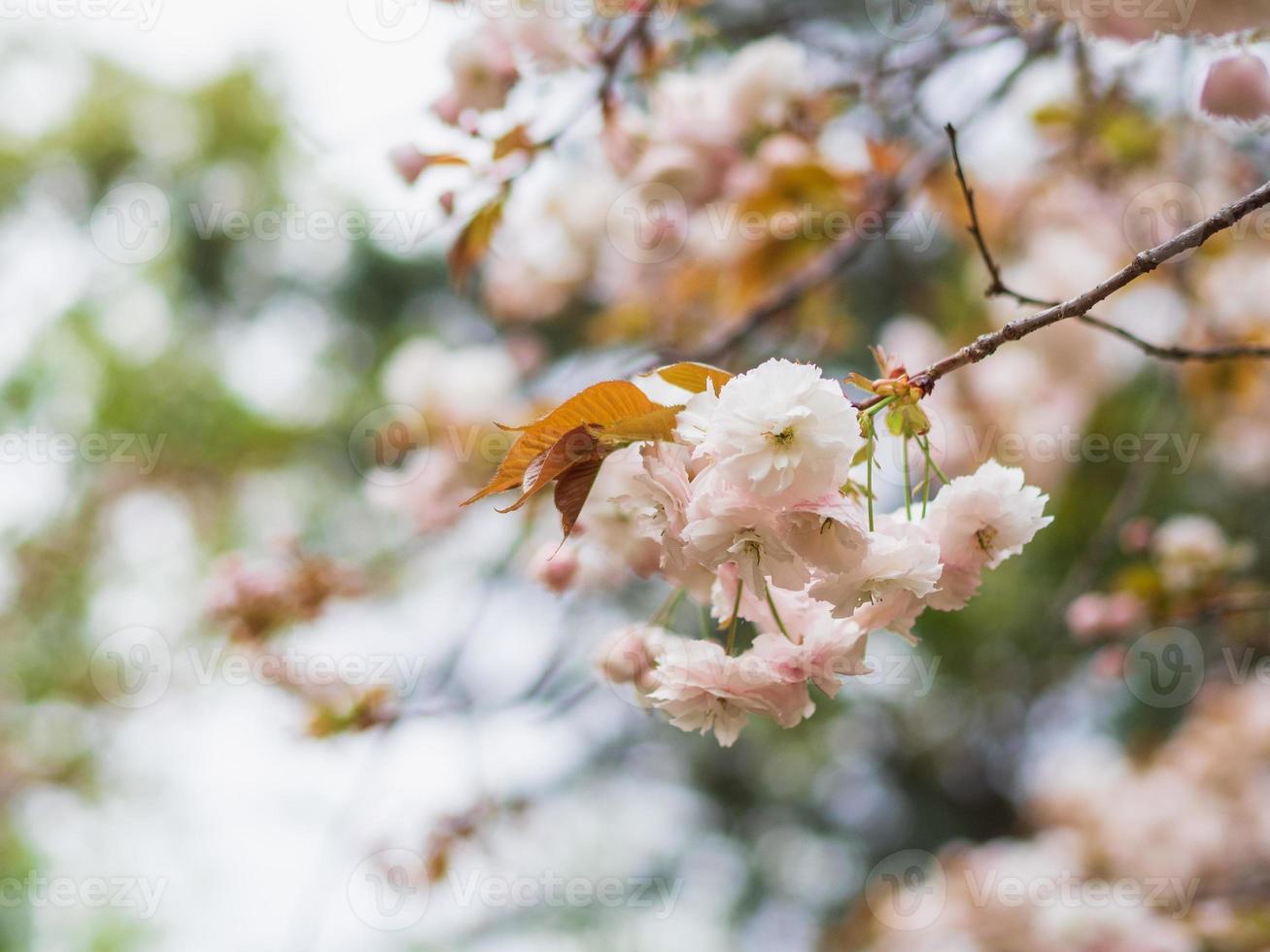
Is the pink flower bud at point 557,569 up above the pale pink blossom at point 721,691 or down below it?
below

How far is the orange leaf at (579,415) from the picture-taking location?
556 millimetres

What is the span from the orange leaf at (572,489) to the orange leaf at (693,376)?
76 mm

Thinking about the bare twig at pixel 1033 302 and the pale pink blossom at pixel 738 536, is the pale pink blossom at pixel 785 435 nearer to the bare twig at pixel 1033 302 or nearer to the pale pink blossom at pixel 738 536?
Result: the pale pink blossom at pixel 738 536

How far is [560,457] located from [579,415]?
3 cm

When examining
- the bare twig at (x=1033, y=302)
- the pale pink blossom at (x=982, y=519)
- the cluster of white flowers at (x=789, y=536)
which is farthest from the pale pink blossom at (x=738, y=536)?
the bare twig at (x=1033, y=302)

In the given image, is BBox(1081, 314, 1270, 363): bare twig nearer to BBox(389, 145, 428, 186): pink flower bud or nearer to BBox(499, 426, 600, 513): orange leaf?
BBox(499, 426, 600, 513): orange leaf

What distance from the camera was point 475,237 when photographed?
114 cm

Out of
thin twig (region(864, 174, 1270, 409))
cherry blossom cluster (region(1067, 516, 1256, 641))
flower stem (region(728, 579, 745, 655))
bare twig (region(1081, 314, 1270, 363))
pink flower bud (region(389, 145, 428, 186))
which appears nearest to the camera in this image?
thin twig (region(864, 174, 1270, 409))

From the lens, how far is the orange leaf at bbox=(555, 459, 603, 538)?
572 millimetres

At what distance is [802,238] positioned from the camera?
4.66 feet

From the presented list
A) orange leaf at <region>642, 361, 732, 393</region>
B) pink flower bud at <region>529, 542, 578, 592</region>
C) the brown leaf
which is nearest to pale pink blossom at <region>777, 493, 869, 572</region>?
orange leaf at <region>642, 361, 732, 393</region>

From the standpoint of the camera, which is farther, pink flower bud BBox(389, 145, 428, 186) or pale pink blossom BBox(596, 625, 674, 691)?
pink flower bud BBox(389, 145, 428, 186)

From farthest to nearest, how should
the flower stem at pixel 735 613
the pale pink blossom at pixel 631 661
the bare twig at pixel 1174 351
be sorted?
1. the pale pink blossom at pixel 631 661
2. the bare twig at pixel 1174 351
3. the flower stem at pixel 735 613

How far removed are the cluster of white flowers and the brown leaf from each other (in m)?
0.60
